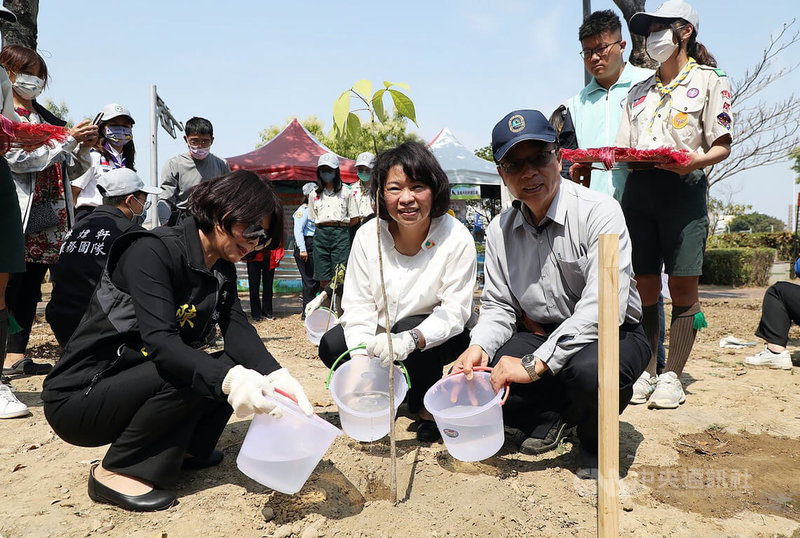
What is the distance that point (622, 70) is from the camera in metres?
3.34

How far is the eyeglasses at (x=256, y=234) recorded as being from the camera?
1.96 meters

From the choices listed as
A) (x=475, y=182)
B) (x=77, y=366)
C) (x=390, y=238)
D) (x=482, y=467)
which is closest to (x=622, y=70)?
(x=390, y=238)

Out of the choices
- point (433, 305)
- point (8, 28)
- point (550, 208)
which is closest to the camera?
point (550, 208)

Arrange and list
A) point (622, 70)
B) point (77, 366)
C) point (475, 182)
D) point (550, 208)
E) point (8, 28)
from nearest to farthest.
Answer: point (77, 366) → point (550, 208) → point (622, 70) → point (8, 28) → point (475, 182)

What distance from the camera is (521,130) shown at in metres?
2.08

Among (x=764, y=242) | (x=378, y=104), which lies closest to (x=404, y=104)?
(x=378, y=104)

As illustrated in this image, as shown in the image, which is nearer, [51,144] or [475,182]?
[51,144]

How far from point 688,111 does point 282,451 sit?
8.45ft

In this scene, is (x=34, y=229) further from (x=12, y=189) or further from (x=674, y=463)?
(x=674, y=463)

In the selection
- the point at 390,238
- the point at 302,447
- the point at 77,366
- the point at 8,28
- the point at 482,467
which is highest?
the point at 8,28

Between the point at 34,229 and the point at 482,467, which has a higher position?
the point at 34,229

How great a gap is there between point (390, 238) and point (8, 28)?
513 cm

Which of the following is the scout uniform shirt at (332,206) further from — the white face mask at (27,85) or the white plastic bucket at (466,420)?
the white plastic bucket at (466,420)

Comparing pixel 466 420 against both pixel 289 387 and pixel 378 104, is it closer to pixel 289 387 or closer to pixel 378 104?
pixel 289 387
